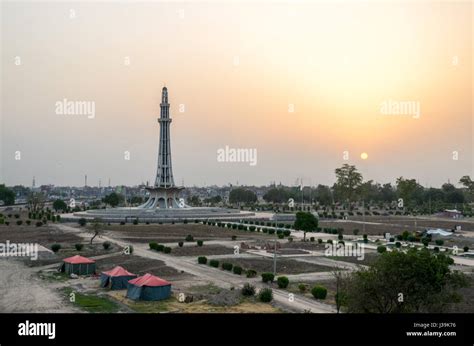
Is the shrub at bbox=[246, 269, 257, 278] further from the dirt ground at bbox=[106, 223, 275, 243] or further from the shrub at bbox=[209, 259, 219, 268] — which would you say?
the dirt ground at bbox=[106, 223, 275, 243]

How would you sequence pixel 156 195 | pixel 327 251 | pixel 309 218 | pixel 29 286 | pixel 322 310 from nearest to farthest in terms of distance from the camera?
pixel 322 310 → pixel 29 286 → pixel 327 251 → pixel 309 218 → pixel 156 195

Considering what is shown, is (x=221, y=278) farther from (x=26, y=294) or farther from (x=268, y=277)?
(x=26, y=294)

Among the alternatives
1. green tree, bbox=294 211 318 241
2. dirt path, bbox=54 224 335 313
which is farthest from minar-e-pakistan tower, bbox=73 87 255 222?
dirt path, bbox=54 224 335 313

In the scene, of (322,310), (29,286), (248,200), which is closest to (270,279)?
(322,310)

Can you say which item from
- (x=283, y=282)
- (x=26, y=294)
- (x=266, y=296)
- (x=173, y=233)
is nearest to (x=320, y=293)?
(x=266, y=296)

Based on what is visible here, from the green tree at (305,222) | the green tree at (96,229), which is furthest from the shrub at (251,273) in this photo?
the green tree at (305,222)

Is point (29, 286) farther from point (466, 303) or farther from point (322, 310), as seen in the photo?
point (466, 303)
